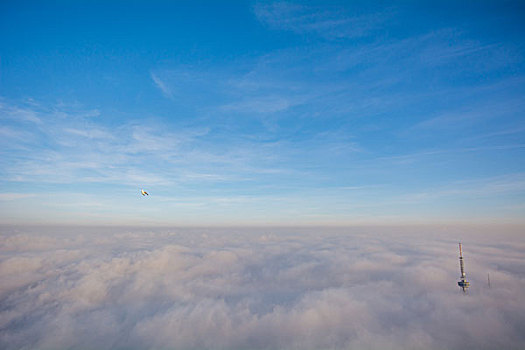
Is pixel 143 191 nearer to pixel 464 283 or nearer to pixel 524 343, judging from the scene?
pixel 464 283

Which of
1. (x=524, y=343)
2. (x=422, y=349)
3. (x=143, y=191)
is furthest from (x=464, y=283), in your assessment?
(x=143, y=191)

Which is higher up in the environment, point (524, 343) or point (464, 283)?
point (464, 283)

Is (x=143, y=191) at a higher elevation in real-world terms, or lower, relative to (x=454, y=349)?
higher


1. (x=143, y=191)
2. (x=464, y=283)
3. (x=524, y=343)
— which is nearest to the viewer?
(x=143, y=191)

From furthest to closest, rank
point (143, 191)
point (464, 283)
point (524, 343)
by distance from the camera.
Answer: point (524, 343) < point (464, 283) < point (143, 191)

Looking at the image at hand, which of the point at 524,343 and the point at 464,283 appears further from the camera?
the point at 524,343

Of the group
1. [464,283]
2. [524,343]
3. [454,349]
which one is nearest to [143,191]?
[464,283]

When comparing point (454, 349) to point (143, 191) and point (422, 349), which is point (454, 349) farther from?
point (143, 191)

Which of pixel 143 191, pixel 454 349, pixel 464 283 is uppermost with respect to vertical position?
pixel 143 191

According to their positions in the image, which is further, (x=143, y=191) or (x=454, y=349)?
(x=454, y=349)
